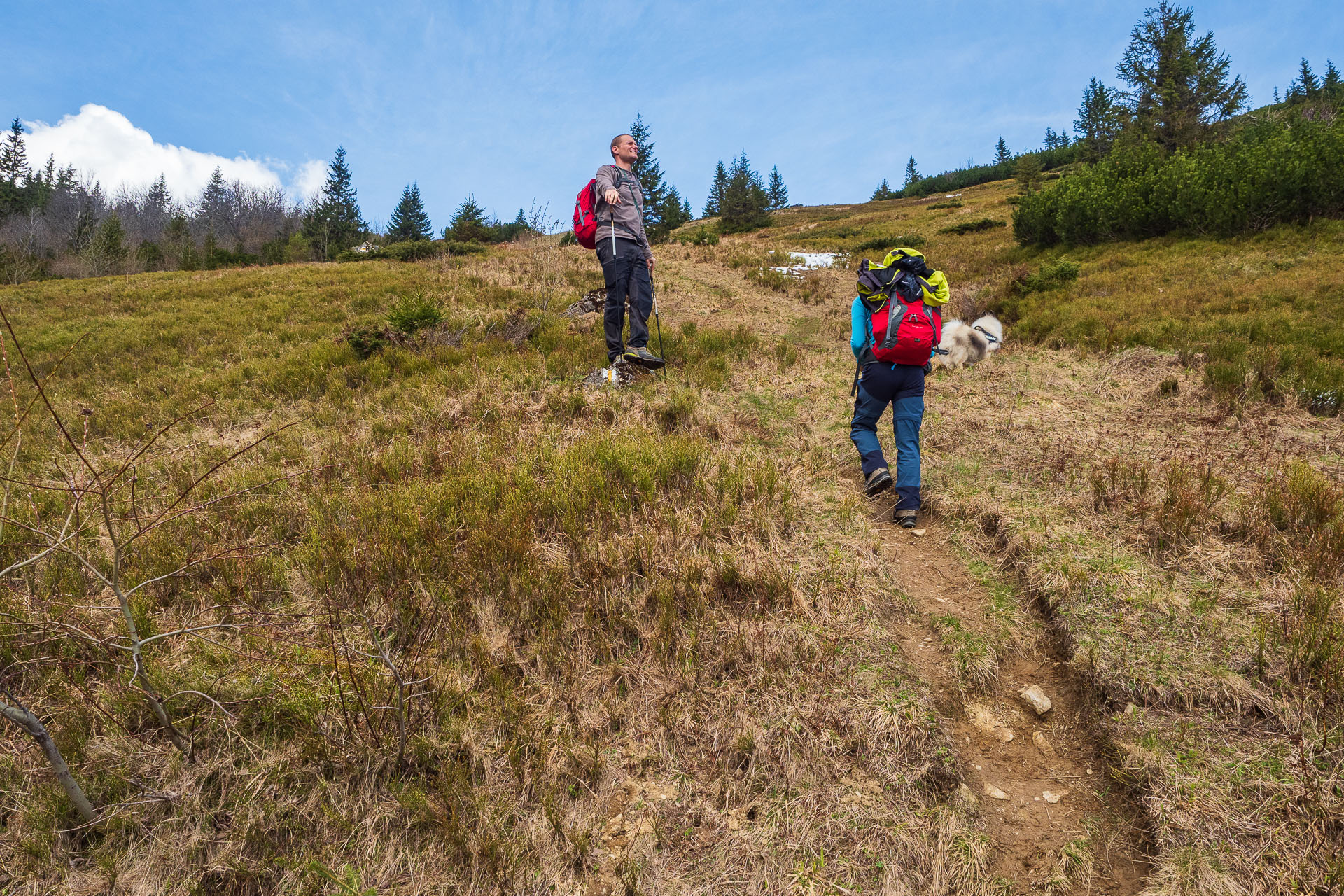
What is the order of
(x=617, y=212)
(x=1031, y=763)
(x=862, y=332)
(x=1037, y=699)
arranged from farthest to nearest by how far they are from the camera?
(x=617, y=212), (x=862, y=332), (x=1037, y=699), (x=1031, y=763)

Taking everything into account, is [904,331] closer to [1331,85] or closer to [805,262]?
[805,262]

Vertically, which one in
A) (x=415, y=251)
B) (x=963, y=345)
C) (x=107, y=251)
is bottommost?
(x=963, y=345)

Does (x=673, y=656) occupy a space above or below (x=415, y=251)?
below

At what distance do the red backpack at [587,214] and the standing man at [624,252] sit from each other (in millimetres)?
75

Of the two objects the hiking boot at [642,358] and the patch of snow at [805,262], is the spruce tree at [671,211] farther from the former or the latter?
the hiking boot at [642,358]

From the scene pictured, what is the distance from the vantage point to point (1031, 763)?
2.34 metres

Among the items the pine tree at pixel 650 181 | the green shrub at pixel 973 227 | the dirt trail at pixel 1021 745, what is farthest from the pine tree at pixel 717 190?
the dirt trail at pixel 1021 745

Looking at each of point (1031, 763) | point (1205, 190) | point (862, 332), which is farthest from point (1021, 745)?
point (1205, 190)

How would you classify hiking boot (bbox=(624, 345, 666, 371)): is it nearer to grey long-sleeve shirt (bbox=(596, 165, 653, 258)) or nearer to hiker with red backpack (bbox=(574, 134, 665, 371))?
hiker with red backpack (bbox=(574, 134, 665, 371))

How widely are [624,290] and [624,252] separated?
454 millimetres

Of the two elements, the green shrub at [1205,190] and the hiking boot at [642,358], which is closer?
the hiking boot at [642,358]

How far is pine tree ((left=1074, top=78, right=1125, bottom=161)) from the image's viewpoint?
33531 mm

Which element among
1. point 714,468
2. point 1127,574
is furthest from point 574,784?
point 1127,574

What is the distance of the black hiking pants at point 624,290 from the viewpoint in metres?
6.58
